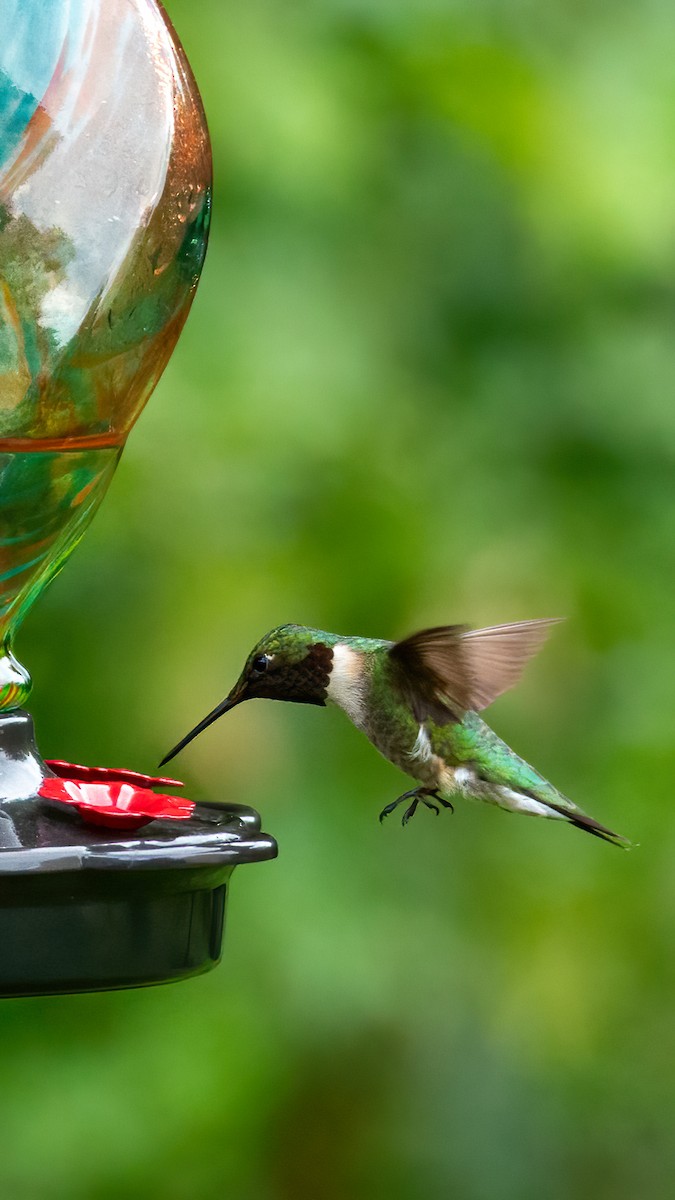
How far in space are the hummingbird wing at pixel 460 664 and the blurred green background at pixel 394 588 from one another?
1.00 m

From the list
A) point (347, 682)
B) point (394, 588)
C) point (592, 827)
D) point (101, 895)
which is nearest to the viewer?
point (101, 895)

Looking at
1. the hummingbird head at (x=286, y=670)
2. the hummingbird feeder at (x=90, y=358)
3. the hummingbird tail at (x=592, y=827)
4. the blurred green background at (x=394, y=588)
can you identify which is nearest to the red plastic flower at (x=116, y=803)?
the hummingbird feeder at (x=90, y=358)

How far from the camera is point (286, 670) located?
1996 mm

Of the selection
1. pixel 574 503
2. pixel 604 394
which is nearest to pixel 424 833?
pixel 574 503

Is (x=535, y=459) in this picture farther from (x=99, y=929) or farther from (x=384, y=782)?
(x=99, y=929)

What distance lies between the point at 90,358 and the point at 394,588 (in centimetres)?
169

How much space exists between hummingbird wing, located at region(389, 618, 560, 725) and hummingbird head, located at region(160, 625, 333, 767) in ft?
0.34

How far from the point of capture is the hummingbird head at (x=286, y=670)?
6.53 feet

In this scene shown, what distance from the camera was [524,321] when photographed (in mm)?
3551

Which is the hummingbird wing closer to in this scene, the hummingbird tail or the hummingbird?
the hummingbird

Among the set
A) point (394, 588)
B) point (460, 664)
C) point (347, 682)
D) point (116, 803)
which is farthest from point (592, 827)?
point (394, 588)

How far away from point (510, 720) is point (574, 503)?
486 mm

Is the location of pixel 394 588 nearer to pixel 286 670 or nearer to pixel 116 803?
pixel 286 670

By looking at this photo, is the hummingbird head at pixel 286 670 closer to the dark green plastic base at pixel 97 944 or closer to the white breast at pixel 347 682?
the white breast at pixel 347 682
